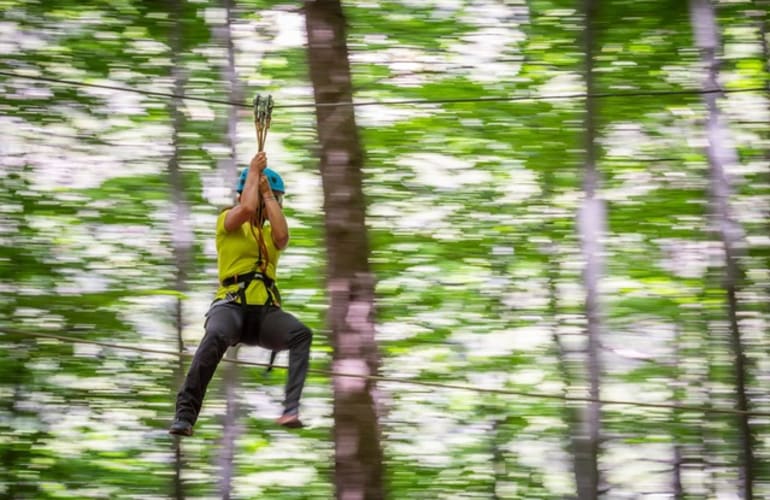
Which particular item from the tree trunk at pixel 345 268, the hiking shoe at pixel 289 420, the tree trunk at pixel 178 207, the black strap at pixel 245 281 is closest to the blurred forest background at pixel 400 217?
the tree trunk at pixel 178 207

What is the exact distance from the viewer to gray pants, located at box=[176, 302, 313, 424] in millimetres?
3703

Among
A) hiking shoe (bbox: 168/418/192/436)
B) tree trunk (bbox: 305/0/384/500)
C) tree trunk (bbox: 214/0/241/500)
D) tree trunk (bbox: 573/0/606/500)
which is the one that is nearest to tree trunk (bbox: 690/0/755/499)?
tree trunk (bbox: 573/0/606/500)

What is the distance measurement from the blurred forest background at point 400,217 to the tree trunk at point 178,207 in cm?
2

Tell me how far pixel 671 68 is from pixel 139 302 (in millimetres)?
4111

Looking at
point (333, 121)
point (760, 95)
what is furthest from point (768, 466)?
point (333, 121)

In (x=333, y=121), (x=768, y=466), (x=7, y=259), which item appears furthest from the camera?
(x=768, y=466)

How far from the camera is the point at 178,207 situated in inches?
251

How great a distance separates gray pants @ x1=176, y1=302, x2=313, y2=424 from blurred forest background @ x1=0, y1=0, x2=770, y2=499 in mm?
2304

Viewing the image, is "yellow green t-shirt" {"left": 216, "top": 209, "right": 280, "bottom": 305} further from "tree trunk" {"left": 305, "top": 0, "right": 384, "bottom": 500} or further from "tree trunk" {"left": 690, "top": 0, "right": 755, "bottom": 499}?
"tree trunk" {"left": 690, "top": 0, "right": 755, "bottom": 499}

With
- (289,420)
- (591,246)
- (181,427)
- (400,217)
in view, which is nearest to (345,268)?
(289,420)

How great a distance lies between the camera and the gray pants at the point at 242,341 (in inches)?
146

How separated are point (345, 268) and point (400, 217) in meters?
2.42

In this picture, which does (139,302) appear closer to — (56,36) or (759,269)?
(56,36)

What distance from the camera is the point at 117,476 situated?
630 cm
